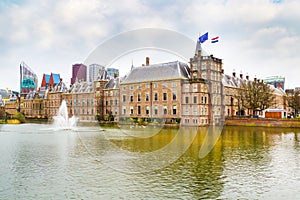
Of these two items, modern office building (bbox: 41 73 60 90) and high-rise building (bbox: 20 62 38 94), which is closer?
high-rise building (bbox: 20 62 38 94)

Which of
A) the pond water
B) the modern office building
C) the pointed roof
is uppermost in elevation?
the modern office building

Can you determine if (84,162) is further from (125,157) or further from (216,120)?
(216,120)

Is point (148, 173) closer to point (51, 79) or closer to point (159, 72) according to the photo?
point (159, 72)

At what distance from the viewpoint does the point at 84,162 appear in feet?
71.3

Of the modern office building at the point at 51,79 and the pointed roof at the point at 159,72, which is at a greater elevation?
the modern office building at the point at 51,79

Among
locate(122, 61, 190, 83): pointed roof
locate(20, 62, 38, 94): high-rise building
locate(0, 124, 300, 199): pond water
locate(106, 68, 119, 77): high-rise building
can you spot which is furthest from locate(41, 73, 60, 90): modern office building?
locate(0, 124, 300, 199): pond water

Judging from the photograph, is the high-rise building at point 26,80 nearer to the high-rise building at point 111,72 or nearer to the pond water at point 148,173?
the high-rise building at point 111,72

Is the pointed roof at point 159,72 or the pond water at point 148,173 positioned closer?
the pond water at point 148,173

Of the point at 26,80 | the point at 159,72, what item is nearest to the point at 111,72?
the point at 159,72

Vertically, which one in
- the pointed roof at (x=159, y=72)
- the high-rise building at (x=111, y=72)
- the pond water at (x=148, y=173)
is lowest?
the pond water at (x=148, y=173)

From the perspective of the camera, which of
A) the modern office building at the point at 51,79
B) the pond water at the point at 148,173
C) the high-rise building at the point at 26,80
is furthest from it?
the modern office building at the point at 51,79

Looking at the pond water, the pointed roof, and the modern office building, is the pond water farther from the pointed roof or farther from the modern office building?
the modern office building

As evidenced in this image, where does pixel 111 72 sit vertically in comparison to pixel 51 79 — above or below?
below

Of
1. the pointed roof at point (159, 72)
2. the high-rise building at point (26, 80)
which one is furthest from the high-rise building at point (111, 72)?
the high-rise building at point (26, 80)
